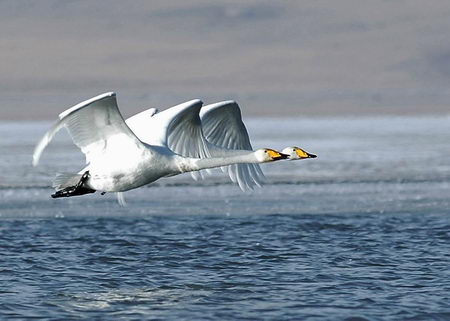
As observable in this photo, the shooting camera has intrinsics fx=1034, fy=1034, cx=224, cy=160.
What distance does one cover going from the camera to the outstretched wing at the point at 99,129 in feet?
30.1

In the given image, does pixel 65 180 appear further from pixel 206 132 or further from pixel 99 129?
pixel 206 132

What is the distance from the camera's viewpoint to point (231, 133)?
1152 cm

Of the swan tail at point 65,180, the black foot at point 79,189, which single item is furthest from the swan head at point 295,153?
the swan tail at point 65,180

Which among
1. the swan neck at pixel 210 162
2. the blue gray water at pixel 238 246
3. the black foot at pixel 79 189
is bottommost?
the blue gray water at pixel 238 246

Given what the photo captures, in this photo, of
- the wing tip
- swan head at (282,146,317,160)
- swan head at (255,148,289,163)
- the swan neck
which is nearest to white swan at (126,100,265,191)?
the swan neck

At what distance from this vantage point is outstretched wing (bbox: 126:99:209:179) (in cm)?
1002

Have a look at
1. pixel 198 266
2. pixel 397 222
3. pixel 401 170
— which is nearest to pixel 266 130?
pixel 401 170

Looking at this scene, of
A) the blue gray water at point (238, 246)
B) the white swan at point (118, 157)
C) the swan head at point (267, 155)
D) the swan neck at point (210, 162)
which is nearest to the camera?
the blue gray water at point (238, 246)

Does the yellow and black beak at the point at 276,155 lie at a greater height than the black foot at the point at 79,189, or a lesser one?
greater

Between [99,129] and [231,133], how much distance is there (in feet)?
7.88

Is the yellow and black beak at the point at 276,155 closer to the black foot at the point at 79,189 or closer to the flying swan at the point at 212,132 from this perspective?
the flying swan at the point at 212,132

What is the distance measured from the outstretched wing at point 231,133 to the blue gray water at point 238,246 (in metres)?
0.78

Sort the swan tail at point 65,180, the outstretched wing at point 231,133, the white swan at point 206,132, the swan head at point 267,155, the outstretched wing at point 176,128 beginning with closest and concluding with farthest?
the swan head at point 267,155, the swan tail at point 65,180, the outstretched wing at point 176,128, the white swan at point 206,132, the outstretched wing at point 231,133

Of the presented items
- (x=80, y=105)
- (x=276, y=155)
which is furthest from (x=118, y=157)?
(x=276, y=155)
